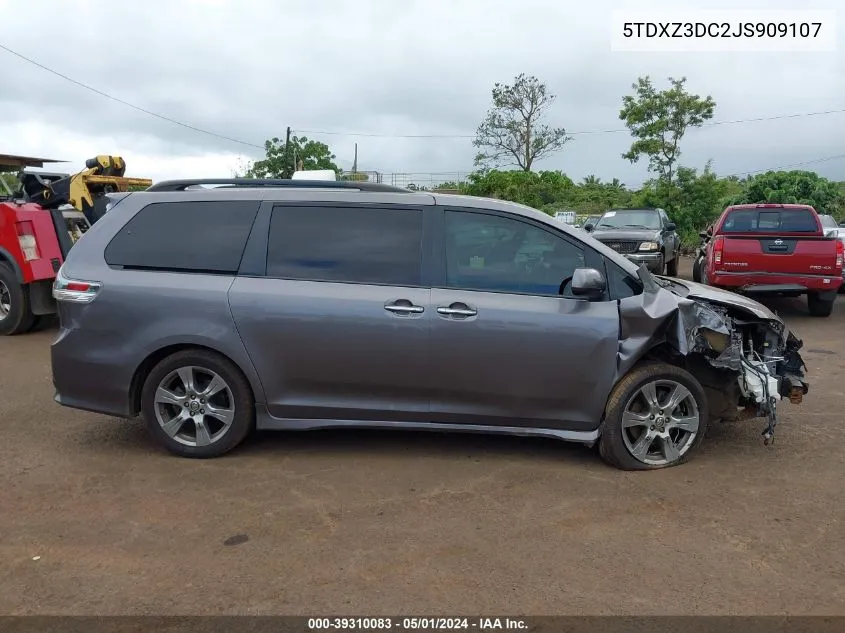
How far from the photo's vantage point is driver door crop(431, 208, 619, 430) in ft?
14.5

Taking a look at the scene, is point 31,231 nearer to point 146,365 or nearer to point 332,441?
point 146,365

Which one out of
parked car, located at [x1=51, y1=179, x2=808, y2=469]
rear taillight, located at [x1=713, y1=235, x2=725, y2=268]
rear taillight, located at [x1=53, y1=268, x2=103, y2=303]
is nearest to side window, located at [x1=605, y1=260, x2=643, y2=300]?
parked car, located at [x1=51, y1=179, x2=808, y2=469]

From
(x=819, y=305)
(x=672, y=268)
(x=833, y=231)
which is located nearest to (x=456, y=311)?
(x=819, y=305)

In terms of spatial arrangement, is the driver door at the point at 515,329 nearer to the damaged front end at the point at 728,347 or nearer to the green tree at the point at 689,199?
the damaged front end at the point at 728,347

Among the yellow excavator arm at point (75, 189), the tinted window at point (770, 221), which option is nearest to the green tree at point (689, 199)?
the tinted window at point (770, 221)

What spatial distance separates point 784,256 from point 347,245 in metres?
7.84

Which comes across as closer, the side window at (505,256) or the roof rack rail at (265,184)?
the side window at (505,256)

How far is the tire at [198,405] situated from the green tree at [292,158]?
40.5 meters

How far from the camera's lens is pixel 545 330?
4.41 m

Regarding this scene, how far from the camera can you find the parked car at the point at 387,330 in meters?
4.46

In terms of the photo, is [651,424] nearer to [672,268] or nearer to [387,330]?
[387,330]

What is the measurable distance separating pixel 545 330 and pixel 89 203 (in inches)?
320
